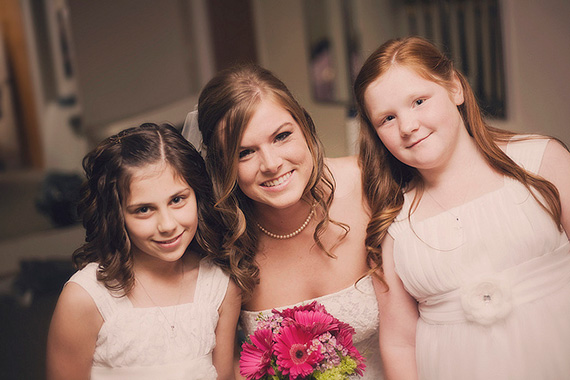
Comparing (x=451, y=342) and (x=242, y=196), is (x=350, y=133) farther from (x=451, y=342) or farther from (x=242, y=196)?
(x=451, y=342)

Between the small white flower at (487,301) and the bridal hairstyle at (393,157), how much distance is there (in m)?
0.27

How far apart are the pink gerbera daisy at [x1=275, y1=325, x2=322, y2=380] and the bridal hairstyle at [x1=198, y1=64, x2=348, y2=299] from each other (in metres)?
0.42

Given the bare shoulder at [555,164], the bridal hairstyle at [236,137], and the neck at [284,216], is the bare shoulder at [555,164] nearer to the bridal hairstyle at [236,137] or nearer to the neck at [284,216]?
the bridal hairstyle at [236,137]

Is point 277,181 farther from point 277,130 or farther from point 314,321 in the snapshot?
point 314,321

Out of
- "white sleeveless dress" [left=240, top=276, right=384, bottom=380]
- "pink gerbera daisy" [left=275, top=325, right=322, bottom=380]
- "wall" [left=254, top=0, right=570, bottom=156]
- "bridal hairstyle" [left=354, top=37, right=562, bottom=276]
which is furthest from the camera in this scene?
"wall" [left=254, top=0, right=570, bottom=156]

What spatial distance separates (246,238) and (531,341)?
0.95 m

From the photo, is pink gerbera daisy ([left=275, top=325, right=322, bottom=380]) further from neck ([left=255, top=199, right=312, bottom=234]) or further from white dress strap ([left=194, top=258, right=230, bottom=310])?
neck ([left=255, top=199, right=312, bottom=234])

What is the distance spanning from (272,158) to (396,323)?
668mm

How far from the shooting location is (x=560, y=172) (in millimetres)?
1739

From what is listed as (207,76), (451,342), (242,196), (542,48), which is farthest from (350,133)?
(451,342)

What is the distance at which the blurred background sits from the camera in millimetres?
3916

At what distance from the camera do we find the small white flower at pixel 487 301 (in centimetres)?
164

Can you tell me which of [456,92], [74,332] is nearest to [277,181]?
[456,92]

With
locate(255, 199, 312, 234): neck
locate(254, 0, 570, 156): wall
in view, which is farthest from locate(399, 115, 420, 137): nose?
locate(254, 0, 570, 156): wall
